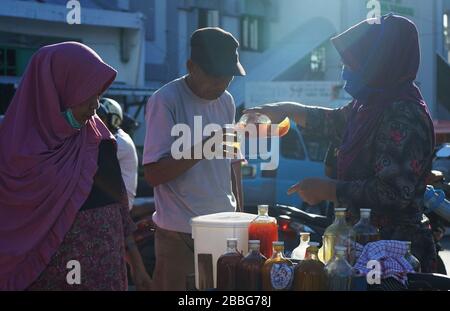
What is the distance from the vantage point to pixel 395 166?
294 centimetres

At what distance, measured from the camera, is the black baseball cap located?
3.77 metres

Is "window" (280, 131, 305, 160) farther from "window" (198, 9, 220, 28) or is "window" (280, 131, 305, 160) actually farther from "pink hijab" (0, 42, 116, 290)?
"window" (198, 9, 220, 28)

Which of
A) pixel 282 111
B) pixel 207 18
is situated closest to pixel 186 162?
pixel 282 111

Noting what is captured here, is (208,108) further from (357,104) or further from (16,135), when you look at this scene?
(16,135)

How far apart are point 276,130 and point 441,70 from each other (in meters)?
23.0

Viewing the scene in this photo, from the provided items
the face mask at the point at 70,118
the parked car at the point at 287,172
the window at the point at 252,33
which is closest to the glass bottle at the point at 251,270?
the face mask at the point at 70,118

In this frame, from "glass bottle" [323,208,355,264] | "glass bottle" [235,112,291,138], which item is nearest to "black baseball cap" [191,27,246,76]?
"glass bottle" [235,112,291,138]

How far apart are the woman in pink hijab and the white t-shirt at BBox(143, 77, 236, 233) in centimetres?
64

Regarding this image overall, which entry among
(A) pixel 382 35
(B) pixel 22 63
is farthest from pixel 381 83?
(B) pixel 22 63

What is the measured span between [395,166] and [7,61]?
15.1 metres

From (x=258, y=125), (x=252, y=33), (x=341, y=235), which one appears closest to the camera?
(x=341, y=235)

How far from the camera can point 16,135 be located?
2.98m

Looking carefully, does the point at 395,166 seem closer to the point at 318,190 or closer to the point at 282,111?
the point at 318,190

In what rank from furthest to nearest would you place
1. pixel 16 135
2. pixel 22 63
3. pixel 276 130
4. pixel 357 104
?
pixel 22 63 → pixel 276 130 → pixel 357 104 → pixel 16 135
